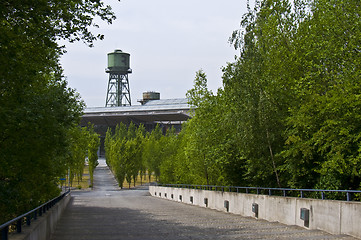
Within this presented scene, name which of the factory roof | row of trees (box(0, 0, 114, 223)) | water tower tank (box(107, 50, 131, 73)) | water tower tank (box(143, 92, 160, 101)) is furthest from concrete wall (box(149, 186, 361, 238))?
water tower tank (box(107, 50, 131, 73))

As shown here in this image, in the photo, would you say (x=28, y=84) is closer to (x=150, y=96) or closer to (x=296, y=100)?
(x=296, y=100)

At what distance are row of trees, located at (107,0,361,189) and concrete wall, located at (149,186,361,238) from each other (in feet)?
5.40

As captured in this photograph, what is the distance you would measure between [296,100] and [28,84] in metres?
11.8

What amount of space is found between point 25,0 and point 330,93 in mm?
11204

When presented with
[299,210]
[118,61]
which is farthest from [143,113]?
[299,210]

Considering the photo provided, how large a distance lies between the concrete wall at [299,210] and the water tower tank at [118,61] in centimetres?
16241

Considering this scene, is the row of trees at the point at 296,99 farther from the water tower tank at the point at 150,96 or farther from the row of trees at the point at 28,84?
the water tower tank at the point at 150,96

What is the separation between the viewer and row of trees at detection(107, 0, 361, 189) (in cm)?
1678

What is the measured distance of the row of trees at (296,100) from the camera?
55.1 ft

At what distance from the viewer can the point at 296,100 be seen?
68.3ft

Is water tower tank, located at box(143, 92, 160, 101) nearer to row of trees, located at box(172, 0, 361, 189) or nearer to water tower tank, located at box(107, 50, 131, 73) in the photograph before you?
water tower tank, located at box(107, 50, 131, 73)

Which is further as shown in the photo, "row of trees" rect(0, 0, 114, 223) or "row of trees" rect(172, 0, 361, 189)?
"row of trees" rect(172, 0, 361, 189)

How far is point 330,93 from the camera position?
17266 mm

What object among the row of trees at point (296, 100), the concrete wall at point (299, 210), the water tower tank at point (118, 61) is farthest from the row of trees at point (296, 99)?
the water tower tank at point (118, 61)
